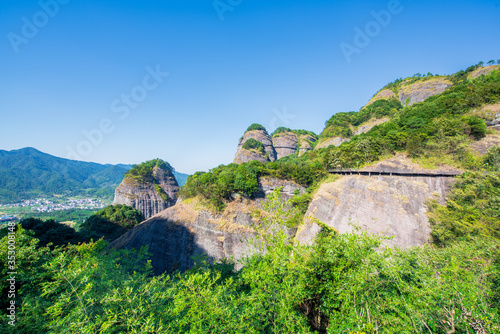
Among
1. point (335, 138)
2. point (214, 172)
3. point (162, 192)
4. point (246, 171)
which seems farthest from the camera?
point (162, 192)

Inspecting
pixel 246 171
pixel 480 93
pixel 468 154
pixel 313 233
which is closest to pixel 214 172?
pixel 246 171

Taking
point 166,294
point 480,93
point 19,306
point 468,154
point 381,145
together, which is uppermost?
point 480,93

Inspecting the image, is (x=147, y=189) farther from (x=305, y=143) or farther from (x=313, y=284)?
(x=305, y=143)

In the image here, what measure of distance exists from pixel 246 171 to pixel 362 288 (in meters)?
26.2

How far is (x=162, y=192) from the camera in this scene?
191ft

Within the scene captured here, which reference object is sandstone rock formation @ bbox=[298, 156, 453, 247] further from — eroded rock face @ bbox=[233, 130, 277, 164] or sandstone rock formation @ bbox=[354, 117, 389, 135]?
eroded rock face @ bbox=[233, 130, 277, 164]

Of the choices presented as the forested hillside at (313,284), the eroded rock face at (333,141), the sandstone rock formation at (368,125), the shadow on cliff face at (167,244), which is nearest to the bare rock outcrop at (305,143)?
the eroded rock face at (333,141)

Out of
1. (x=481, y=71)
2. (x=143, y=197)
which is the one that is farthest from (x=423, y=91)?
(x=143, y=197)

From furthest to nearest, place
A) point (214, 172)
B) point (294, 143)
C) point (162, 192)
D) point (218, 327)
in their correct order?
1. point (294, 143)
2. point (162, 192)
3. point (214, 172)
4. point (218, 327)

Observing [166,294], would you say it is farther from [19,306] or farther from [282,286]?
[19,306]

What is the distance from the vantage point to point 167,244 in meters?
26.6

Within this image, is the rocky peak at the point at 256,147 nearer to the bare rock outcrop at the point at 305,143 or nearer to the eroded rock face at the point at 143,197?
the bare rock outcrop at the point at 305,143

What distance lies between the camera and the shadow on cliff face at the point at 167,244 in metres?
25.6

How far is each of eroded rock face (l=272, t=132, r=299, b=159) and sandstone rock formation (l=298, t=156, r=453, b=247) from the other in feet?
166
